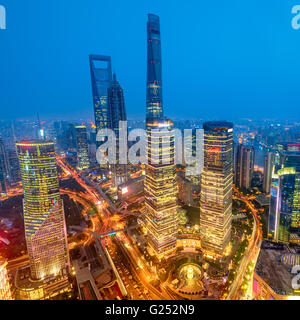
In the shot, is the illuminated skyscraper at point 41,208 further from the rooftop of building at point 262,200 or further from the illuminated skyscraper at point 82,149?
the illuminated skyscraper at point 82,149

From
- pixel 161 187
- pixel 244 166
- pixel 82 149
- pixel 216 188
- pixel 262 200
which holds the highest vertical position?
pixel 82 149

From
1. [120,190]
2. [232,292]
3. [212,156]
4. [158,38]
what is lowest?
[232,292]

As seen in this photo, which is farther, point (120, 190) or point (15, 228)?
point (120, 190)

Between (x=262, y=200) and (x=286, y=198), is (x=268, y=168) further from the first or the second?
(x=286, y=198)

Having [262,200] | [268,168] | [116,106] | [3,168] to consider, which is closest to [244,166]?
[268,168]
